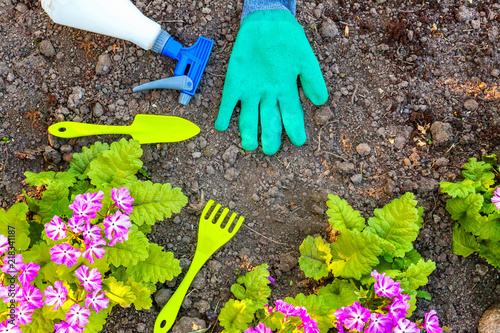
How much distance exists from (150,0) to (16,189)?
1126 millimetres

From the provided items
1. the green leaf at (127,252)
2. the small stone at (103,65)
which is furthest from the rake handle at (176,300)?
the small stone at (103,65)

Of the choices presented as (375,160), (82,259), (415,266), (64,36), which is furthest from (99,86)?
(415,266)

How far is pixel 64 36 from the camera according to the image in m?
2.12

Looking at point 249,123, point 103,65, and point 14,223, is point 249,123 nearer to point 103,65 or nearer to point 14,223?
point 103,65

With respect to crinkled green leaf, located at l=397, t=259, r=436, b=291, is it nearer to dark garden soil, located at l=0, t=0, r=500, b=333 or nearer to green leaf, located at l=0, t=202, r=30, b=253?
dark garden soil, located at l=0, t=0, r=500, b=333

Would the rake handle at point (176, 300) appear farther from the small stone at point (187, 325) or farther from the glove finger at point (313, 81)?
the glove finger at point (313, 81)

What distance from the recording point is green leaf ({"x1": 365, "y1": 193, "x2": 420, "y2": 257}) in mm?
1794

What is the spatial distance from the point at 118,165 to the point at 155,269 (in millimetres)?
454

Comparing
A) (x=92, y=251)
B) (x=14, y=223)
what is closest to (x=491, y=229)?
(x=92, y=251)

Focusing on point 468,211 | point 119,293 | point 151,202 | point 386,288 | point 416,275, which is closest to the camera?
point 386,288

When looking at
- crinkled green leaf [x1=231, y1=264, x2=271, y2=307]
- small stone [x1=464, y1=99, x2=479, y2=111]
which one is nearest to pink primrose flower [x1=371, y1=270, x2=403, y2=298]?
crinkled green leaf [x1=231, y1=264, x2=271, y2=307]

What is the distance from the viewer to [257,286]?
1.91m

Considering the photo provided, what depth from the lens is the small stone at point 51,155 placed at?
6.63ft

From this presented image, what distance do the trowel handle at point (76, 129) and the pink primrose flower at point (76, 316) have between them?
0.87 metres
